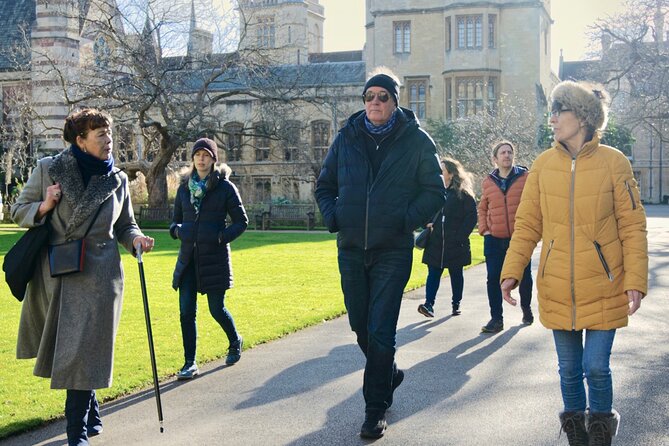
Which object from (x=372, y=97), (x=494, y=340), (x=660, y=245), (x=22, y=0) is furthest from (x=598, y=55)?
(x=22, y=0)

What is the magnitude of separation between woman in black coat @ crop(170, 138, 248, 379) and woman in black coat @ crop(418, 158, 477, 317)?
11.0 ft

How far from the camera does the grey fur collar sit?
4945 mm

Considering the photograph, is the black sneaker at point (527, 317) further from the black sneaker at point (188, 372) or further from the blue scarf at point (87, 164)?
the blue scarf at point (87, 164)

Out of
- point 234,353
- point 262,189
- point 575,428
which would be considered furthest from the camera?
point 262,189

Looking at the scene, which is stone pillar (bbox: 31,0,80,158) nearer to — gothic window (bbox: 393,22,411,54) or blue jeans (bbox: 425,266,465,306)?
gothic window (bbox: 393,22,411,54)

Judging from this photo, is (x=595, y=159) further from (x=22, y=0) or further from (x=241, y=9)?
(x=22, y=0)

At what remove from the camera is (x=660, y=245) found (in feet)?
73.4

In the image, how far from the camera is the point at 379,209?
530cm

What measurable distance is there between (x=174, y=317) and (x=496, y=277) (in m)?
3.72

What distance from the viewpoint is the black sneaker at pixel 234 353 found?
7387mm

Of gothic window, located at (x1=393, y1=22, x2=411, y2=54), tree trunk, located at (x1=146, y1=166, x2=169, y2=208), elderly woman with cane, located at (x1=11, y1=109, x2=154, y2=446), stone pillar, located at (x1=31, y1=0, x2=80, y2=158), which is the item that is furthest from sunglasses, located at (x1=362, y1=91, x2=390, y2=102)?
gothic window, located at (x1=393, y1=22, x2=411, y2=54)

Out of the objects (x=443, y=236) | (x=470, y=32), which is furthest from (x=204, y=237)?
(x=470, y=32)

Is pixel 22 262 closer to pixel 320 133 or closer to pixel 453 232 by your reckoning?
pixel 453 232

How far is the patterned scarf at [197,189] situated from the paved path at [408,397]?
4.48ft
